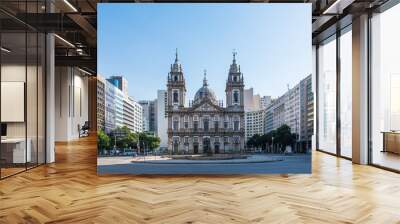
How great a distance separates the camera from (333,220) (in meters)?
3.72

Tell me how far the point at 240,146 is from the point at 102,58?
2.75 m

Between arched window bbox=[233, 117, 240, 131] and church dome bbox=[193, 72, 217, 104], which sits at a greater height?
church dome bbox=[193, 72, 217, 104]

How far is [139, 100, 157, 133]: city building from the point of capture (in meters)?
6.54

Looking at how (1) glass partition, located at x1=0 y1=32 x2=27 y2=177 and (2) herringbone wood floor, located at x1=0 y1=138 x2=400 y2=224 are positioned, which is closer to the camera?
(2) herringbone wood floor, located at x1=0 y1=138 x2=400 y2=224

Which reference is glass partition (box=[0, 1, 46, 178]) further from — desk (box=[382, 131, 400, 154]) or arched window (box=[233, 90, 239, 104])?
desk (box=[382, 131, 400, 154])

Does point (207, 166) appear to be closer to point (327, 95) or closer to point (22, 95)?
point (22, 95)

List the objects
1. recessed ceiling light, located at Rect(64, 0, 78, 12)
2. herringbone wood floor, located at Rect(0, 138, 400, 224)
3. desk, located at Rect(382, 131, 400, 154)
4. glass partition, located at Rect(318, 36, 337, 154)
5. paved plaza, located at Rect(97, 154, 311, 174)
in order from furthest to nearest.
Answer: glass partition, located at Rect(318, 36, 337, 154) < recessed ceiling light, located at Rect(64, 0, 78, 12) < desk, located at Rect(382, 131, 400, 154) < paved plaza, located at Rect(97, 154, 311, 174) < herringbone wood floor, located at Rect(0, 138, 400, 224)

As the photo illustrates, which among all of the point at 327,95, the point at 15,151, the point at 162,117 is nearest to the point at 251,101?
the point at 162,117

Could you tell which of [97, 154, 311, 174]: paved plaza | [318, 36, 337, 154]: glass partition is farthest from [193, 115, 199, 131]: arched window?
[318, 36, 337, 154]: glass partition

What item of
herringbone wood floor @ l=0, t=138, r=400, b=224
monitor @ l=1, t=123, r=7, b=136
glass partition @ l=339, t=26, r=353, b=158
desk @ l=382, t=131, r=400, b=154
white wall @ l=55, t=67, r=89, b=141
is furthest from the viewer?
white wall @ l=55, t=67, r=89, b=141

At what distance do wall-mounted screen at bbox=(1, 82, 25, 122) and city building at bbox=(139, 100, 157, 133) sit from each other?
2.16m

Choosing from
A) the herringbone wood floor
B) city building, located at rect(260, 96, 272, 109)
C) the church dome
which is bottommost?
the herringbone wood floor

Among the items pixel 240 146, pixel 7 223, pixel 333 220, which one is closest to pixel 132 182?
pixel 240 146

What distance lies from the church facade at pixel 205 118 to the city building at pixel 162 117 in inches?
2.2
